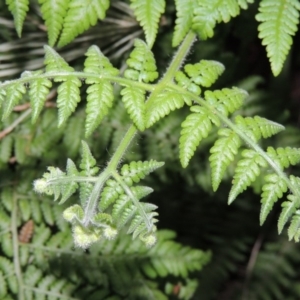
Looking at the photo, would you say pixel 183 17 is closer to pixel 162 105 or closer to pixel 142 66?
pixel 142 66

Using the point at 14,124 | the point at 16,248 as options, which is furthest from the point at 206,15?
the point at 16,248

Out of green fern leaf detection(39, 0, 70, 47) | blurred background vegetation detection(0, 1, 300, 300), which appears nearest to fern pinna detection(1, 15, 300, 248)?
green fern leaf detection(39, 0, 70, 47)

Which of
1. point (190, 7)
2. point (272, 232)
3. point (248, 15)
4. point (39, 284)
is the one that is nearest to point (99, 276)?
point (39, 284)

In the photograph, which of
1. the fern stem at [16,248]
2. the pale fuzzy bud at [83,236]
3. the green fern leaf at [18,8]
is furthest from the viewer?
the fern stem at [16,248]

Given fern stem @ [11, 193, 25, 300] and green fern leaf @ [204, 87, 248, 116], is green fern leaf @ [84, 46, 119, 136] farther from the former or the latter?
fern stem @ [11, 193, 25, 300]

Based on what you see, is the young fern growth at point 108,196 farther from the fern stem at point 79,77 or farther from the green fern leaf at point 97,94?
the fern stem at point 79,77

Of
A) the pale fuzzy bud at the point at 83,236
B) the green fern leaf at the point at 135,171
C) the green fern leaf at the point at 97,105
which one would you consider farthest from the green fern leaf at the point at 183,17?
the pale fuzzy bud at the point at 83,236
